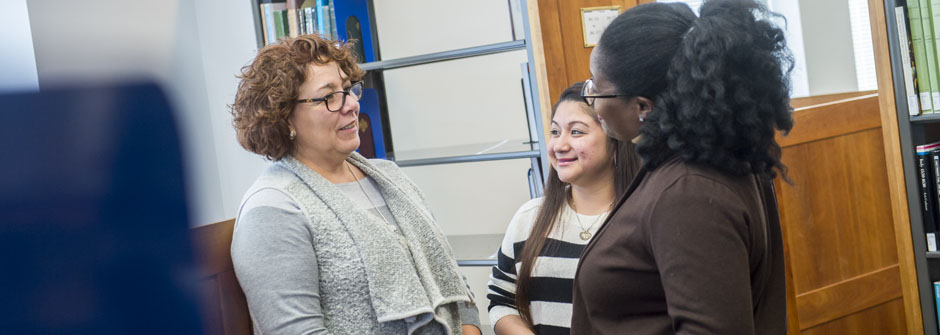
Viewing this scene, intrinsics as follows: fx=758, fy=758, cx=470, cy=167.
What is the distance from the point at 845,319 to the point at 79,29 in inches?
119

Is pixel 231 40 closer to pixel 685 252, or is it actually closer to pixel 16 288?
pixel 685 252

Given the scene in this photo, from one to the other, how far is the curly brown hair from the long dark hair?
57cm

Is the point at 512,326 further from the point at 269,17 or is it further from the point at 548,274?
the point at 269,17

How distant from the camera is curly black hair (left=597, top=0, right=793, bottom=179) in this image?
89 centimetres

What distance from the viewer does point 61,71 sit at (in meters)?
0.19

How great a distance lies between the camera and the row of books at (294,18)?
2.69 meters

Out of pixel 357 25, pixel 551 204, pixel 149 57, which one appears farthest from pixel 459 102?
pixel 149 57

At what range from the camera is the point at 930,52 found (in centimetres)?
218

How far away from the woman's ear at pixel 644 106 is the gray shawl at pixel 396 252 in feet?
2.35

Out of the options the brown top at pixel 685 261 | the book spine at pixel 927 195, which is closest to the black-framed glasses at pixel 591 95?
the brown top at pixel 685 261

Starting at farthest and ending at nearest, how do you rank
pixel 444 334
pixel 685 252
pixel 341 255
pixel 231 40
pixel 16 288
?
pixel 231 40, pixel 444 334, pixel 341 255, pixel 685 252, pixel 16 288

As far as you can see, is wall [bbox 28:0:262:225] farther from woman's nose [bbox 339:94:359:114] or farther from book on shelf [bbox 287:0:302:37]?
book on shelf [bbox 287:0:302:37]

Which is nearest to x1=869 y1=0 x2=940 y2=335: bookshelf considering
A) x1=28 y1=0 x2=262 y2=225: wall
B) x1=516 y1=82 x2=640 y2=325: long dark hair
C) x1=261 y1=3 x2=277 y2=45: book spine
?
x1=516 y1=82 x2=640 y2=325: long dark hair

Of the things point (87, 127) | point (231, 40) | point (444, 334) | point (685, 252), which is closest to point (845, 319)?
point (444, 334)
